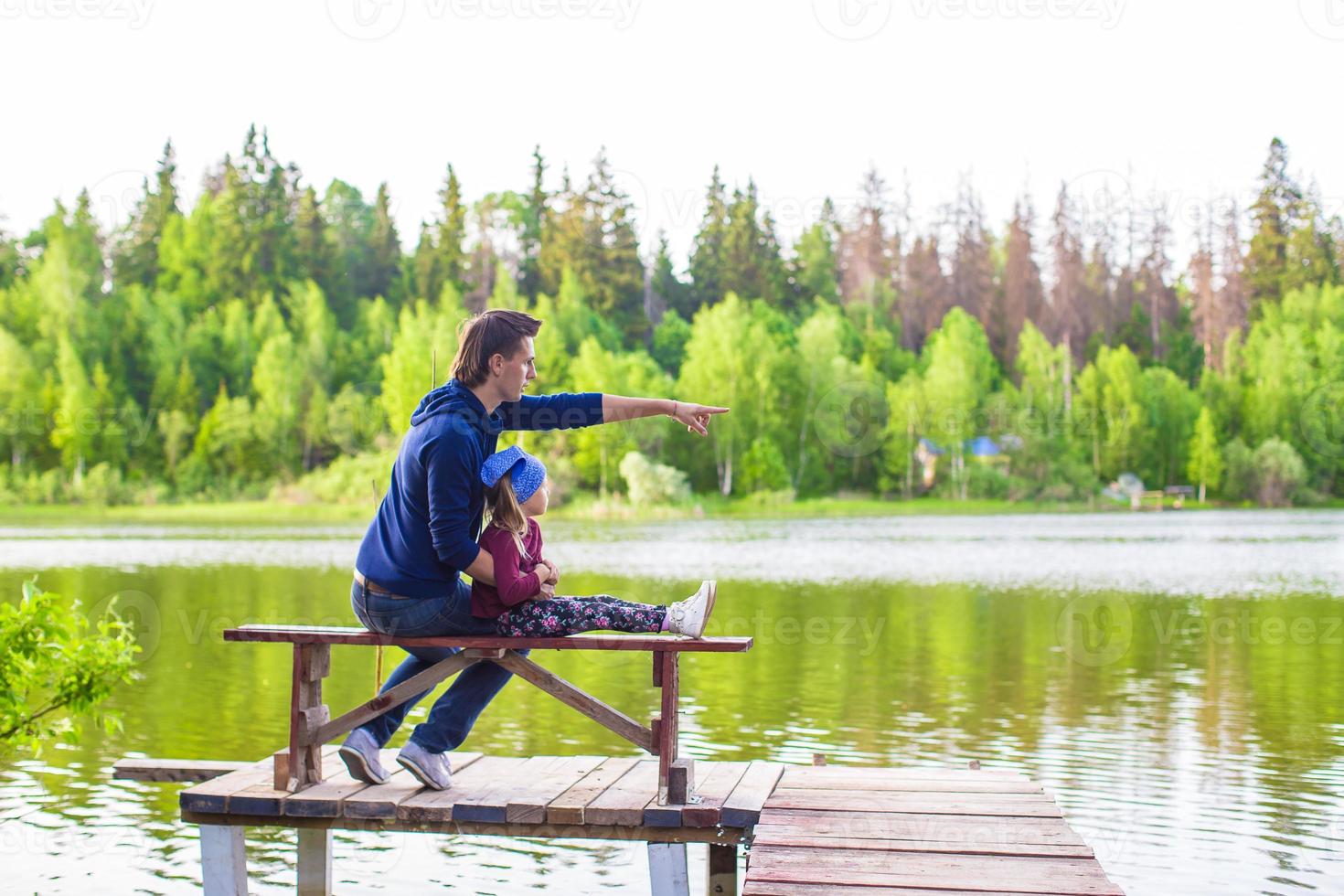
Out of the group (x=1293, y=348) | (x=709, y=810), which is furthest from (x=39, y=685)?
(x=1293, y=348)

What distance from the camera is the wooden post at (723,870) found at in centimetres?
587

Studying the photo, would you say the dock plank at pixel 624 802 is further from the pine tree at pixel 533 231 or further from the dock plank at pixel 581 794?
the pine tree at pixel 533 231

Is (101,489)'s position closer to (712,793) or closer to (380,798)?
(380,798)

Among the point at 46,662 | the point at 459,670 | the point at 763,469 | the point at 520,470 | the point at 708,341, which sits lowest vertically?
the point at 46,662

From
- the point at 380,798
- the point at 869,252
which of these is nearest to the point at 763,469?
the point at 869,252

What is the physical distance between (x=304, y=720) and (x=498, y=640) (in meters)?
0.87

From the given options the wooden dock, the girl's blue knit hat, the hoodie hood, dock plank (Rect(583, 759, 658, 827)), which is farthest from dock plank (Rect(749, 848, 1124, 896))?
the hoodie hood

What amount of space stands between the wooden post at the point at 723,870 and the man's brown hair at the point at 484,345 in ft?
7.05

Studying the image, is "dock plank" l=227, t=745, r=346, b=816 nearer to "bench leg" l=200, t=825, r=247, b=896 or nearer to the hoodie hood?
"bench leg" l=200, t=825, r=247, b=896

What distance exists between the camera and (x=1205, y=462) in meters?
68.3

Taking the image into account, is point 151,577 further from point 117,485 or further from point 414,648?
point 117,485

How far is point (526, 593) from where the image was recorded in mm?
5332

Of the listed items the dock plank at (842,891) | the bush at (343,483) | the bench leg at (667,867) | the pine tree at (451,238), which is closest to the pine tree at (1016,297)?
the pine tree at (451,238)

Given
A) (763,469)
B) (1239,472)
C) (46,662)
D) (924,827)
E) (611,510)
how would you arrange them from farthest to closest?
(1239,472) < (763,469) < (611,510) < (46,662) < (924,827)
